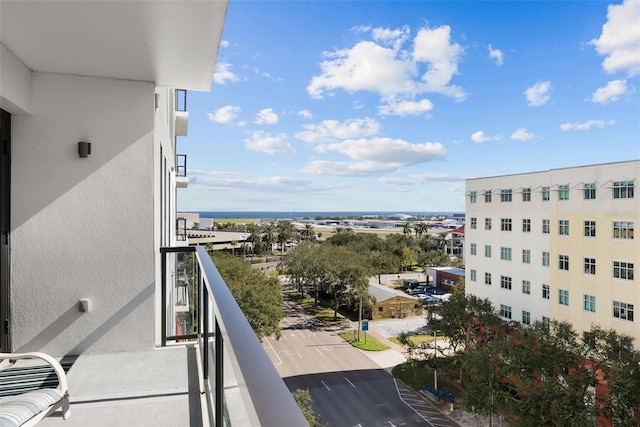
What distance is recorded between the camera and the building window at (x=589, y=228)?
17209mm

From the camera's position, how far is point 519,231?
20.7 m

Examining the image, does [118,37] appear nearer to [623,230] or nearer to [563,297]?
[623,230]

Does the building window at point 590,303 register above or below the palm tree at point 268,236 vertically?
below

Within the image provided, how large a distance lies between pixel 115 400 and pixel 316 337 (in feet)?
71.8

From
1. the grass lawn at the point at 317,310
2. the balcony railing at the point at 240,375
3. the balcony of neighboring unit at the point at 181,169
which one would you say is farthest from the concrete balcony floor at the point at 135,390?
the grass lawn at the point at 317,310

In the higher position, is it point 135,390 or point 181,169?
point 181,169

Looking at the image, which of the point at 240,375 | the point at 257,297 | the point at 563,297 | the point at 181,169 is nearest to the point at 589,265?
the point at 563,297

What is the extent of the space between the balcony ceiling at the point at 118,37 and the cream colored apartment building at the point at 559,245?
1863 cm

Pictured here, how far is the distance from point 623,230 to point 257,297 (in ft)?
50.8

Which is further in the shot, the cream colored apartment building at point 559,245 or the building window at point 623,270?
the cream colored apartment building at point 559,245

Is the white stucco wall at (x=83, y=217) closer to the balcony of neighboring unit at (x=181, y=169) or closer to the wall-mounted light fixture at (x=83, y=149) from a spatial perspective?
the wall-mounted light fixture at (x=83, y=149)

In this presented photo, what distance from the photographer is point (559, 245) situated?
18781 millimetres

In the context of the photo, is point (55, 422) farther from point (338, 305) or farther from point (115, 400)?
point (338, 305)

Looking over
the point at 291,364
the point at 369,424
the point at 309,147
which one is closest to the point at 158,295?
the point at 369,424
